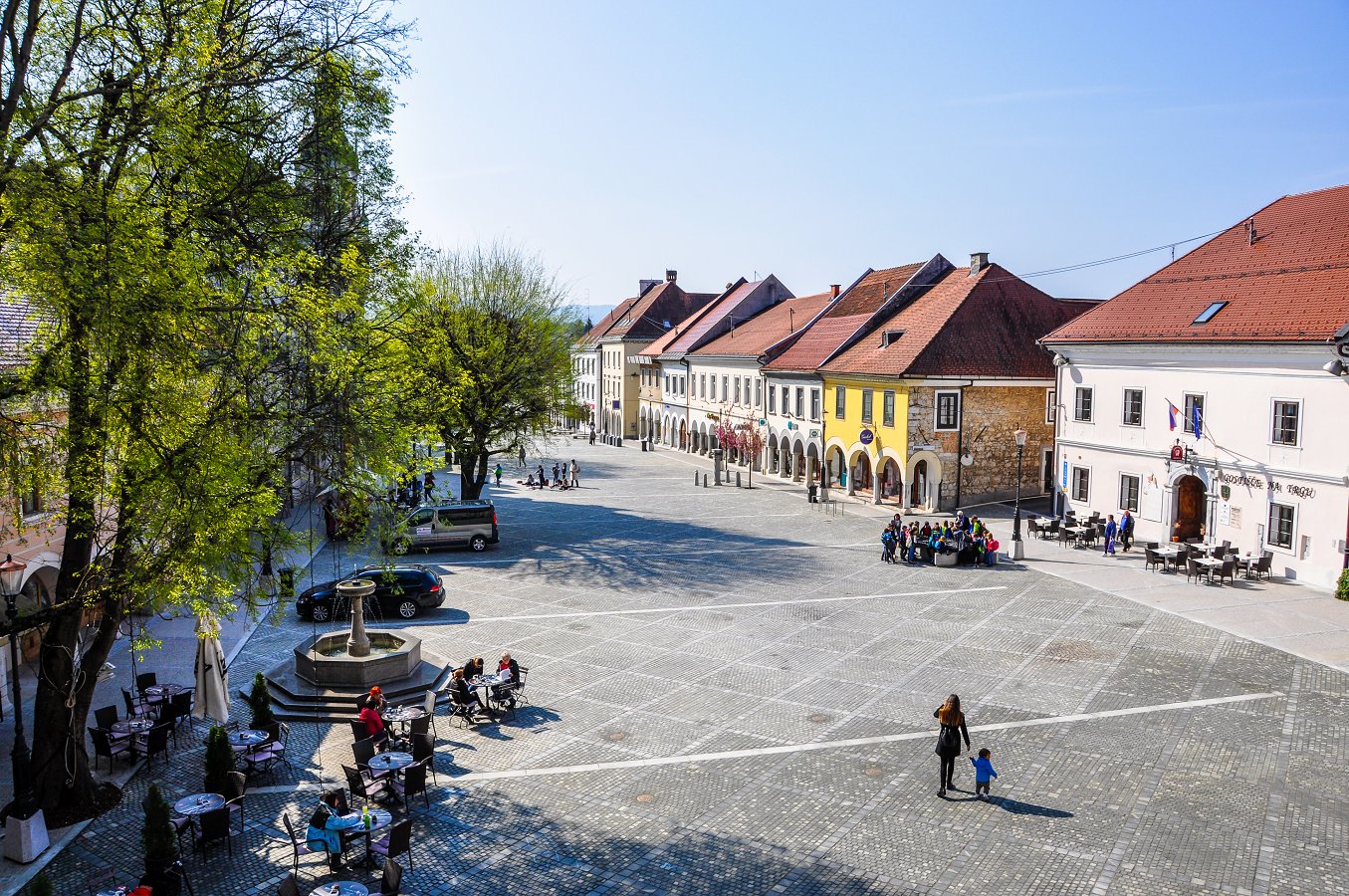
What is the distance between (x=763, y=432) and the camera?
56375mm

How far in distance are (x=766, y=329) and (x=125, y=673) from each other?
4816 cm

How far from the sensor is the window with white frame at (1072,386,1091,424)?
116 ft

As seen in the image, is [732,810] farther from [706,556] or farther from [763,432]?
[763,432]

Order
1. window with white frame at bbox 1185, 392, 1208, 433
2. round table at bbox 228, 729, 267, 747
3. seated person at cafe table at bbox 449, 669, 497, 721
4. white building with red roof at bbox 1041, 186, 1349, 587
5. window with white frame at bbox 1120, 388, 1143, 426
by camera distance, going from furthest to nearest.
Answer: window with white frame at bbox 1120, 388, 1143, 426 → window with white frame at bbox 1185, 392, 1208, 433 → white building with red roof at bbox 1041, 186, 1349, 587 → seated person at cafe table at bbox 449, 669, 497, 721 → round table at bbox 228, 729, 267, 747

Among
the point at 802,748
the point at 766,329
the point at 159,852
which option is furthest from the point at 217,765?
the point at 766,329

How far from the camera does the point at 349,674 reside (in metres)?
18.5

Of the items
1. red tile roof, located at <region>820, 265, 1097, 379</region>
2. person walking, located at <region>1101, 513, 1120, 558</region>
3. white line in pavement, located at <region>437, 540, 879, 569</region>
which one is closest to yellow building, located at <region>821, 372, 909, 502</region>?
red tile roof, located at <region>820, 265, 1097, 379</region>

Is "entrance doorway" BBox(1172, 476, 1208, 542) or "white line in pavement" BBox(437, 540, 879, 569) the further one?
"white line in pavement" BBox(437, 540, 879, 569)

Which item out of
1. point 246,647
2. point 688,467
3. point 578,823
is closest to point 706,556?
point 246,647

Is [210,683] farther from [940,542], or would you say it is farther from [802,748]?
[940,542]

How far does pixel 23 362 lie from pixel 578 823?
1004cm

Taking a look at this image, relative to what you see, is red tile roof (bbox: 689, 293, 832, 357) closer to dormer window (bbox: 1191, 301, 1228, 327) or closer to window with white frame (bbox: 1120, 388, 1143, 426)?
window with white frame (bbox: 1120, 388, 1143, 426)

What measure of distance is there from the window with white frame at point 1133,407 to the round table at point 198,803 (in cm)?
3066

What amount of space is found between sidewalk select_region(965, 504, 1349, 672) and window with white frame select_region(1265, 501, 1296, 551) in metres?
1.09
